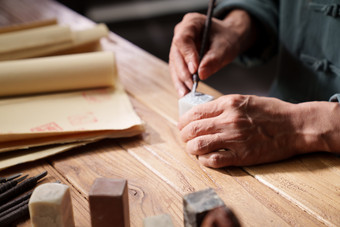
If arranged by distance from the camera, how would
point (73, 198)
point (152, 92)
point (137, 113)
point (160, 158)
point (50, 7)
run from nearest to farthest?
point (73, 198)
point (160, 158)
point (137, 113)
point (152, 92)
point (50, 7)

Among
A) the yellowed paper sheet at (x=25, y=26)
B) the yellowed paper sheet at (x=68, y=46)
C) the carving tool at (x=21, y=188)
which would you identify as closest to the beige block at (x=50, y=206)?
the carving tool at (x=21, y=188)

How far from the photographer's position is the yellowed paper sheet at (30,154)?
949 mm

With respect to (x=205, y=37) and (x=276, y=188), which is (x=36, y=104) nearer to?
(x=205, y=37)

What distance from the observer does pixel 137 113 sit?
3.93ft

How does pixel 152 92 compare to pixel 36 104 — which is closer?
pixel 36 104

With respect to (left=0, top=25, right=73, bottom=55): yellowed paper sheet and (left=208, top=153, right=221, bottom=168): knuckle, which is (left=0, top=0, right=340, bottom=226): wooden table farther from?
(left=0, top=25, right=73, bottom=55): yellowed paper sheet

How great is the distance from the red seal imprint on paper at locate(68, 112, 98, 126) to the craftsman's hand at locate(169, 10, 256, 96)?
291 millimetres

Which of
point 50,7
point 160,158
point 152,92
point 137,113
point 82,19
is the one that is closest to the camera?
point 160,158

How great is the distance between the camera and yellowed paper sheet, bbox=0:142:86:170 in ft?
3.11

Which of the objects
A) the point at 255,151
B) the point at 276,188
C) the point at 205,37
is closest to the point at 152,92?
the point at 205,37

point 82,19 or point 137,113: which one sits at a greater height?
point 82,19

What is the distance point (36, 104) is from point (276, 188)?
32.4 inches

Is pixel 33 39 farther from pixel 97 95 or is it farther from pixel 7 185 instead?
pixel 7 185

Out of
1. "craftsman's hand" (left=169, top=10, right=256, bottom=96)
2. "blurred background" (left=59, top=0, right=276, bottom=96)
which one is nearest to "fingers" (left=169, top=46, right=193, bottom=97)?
"craftsman's hand" (left=169, top=10, right=256, bottom=96)
